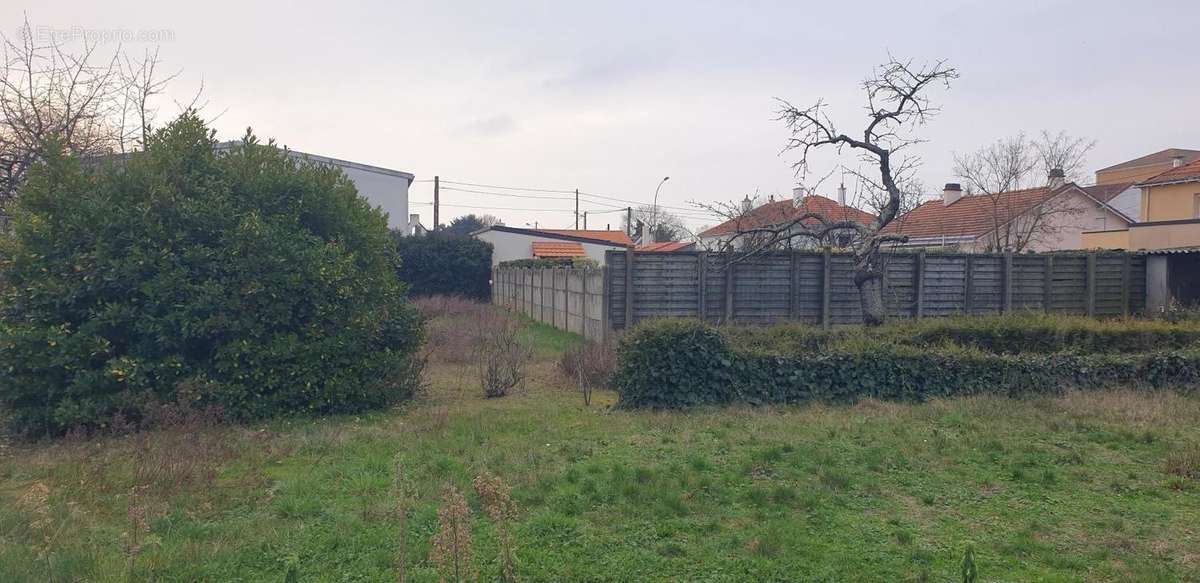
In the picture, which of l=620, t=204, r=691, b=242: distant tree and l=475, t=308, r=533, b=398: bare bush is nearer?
l=475, t=308, r=533, b=398: bare bush

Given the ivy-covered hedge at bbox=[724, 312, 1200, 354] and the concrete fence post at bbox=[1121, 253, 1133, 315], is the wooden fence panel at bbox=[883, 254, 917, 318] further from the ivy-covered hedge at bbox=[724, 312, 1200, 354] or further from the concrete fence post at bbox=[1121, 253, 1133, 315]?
the concrete fence post at bbox=[1121, 253, 1133, 315]

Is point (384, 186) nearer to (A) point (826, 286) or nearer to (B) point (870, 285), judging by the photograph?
(A) point (826, 286)

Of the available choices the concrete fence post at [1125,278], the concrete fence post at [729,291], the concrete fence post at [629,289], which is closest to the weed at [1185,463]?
the concrete fence post at [729,291]

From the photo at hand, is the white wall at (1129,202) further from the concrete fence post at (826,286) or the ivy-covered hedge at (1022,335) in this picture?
the ivy-covered hedge at (1022,335)

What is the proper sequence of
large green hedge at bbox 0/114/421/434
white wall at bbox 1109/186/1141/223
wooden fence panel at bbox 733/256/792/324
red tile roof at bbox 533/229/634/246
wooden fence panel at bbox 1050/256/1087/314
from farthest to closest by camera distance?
red tile roof at bbox 533/229/634/246 → white wall at bbox 1109/186/1141/223 → wooden fence panel at bbox 1050/256/1087/314 → wooden fence panel at bbox 733/256/792/324 → large green hedge at bbox 0/114/421/434

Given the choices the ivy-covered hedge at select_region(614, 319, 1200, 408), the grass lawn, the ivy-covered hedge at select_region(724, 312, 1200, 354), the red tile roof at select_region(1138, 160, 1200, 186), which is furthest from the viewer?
the red tile roof at select_region(1138, 160, 1200, 186)

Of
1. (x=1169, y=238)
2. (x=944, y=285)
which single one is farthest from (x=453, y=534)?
(x=1169, y=238)

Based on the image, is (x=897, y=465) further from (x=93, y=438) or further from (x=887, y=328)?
(x=93, y=438)

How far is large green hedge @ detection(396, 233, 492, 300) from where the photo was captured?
3334 centimetres

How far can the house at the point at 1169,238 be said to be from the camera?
58.2 feet

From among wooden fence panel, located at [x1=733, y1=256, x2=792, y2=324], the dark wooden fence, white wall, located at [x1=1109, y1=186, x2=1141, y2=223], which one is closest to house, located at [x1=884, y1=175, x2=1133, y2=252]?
the dark wooden fence

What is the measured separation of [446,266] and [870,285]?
22.6 m

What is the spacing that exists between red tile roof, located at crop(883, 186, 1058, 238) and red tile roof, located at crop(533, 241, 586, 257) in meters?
15.2

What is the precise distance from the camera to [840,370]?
9992mm
